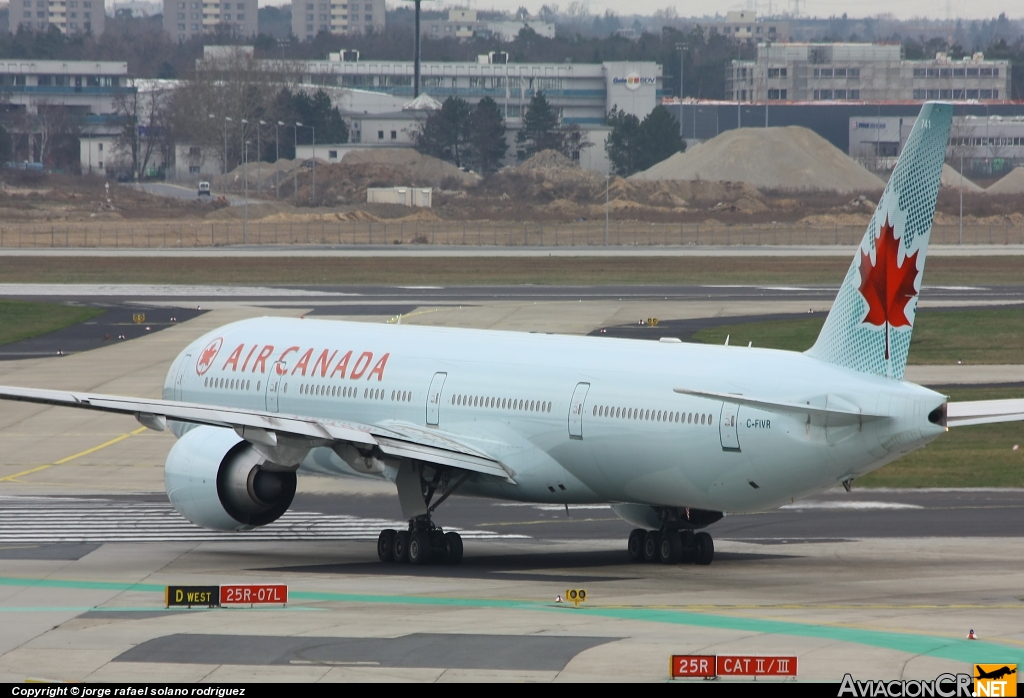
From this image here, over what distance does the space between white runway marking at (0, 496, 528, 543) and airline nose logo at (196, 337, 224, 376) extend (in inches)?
147

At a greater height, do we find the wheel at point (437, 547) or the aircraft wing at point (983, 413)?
the aircraft wing at point (983, 413)

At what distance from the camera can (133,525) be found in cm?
3566

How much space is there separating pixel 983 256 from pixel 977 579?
97.3m

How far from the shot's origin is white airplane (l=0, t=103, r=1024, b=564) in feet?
85.6

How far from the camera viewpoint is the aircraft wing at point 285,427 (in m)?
27.3

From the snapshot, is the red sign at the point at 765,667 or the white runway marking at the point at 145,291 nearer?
the red sign at the point at 765,667

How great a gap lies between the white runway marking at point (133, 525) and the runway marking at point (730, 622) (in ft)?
18.0

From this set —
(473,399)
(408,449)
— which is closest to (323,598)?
(408,449)

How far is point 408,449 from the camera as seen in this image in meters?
29.8

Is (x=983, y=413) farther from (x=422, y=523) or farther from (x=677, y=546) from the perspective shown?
(x=422, y=523)

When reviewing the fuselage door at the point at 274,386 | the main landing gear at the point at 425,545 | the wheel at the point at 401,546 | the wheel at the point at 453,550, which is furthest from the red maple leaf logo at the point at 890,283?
the fuselage door at the point at 274,386

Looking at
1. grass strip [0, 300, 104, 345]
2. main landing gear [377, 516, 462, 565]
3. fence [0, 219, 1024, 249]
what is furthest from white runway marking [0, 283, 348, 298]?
main landing gear [377, 516, 462, 565]

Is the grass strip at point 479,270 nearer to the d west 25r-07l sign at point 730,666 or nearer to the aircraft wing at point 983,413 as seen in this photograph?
the aircraft wing at point 983,413

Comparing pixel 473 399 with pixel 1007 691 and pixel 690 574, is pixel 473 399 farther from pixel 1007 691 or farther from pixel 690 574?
pixel 1007 691
